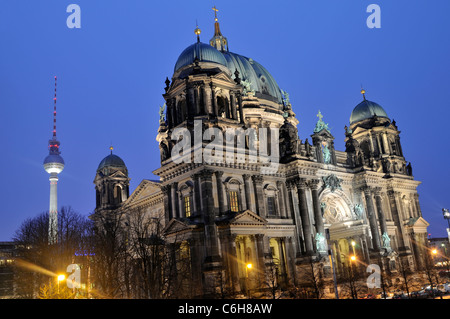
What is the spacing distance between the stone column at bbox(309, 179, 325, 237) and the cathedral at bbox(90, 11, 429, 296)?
0.13 m

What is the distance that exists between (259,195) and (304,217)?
7275 millimetres

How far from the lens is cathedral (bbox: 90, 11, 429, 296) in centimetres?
4541

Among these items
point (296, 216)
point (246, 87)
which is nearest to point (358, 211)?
point (296, 216)

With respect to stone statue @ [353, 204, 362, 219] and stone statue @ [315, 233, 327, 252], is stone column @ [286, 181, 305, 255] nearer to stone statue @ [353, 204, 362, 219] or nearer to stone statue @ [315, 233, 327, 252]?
stone statue @ [315, 233, 327, 252]

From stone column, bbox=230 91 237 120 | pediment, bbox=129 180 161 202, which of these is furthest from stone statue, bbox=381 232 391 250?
pediment, bbox=129 180 161 202

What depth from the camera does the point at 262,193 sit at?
2013 inches

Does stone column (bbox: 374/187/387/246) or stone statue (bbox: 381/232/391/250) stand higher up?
stone column (bbox: 374/187/387/246)

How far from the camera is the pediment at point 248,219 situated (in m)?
44.9

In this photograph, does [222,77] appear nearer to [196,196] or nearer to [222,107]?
[222,107]

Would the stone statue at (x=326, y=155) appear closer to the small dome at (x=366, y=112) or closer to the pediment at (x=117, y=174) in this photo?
the small dome at (x=366, y=112)

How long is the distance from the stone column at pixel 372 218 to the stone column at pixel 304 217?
1524 cm

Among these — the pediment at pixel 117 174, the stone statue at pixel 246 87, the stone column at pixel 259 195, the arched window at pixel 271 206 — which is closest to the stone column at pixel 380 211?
the arched window at pixel 271 206
